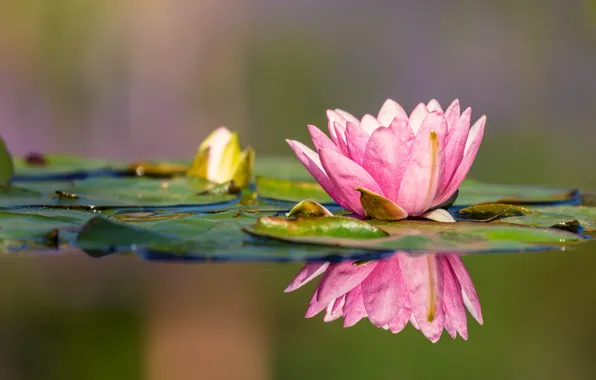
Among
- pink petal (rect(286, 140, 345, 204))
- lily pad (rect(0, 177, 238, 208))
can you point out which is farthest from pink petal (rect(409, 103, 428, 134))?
lily pad (rect(0, 177, 238, 208))

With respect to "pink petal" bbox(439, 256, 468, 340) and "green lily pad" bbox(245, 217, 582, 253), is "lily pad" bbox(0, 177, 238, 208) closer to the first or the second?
"green lily pad" bbox(245, 217, 582, 253)

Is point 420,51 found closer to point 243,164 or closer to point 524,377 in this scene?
point 243,164

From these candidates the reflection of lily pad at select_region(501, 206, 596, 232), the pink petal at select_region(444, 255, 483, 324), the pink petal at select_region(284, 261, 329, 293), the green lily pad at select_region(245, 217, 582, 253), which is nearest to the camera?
the pink petal at select_region(444, 255, 483, 324)

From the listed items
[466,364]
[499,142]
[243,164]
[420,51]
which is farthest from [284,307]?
[420,51]

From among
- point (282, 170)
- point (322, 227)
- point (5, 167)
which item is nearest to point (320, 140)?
point (322, 227)

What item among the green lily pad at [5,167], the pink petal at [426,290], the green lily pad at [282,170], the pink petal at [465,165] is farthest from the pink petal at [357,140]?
the green lily pad at [5,167]
